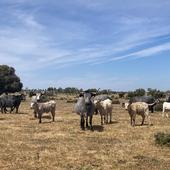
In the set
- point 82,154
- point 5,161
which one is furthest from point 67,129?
point 5,161

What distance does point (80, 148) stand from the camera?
16.2 metres

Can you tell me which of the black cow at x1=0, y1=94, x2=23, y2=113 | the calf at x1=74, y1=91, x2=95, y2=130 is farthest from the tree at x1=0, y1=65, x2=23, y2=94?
the calf at x1=74, y1=91, x2=95, y2=130

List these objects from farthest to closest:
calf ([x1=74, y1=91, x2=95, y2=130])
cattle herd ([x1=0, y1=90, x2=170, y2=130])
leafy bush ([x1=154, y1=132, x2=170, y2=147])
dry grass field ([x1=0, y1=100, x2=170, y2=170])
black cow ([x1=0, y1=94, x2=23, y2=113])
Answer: black cow ([x1=0, y1=94, x2=23, y2=113]) → cattle herd ([x1=0, y1=90, x2=170, y2=130]) → calf ([x1=74, y1=91, x2=95, y2=130]) → leafy bush ([x1=154, y1=132, x2=170, y2=147]) → dry grass field ([x1=0, y1=100, x2=170, y2=170])

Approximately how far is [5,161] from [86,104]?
8.81 meters

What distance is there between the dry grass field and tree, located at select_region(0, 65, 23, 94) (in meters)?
51.3

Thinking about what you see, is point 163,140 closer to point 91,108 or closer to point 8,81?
point 91,108

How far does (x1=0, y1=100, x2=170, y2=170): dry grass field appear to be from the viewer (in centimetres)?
1337

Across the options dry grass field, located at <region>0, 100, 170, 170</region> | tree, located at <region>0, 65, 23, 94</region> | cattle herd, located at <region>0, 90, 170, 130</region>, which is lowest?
dry grass field, located at <region>0, 100, 170, 170</region>

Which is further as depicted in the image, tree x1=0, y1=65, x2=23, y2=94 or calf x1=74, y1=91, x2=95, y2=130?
tree x1=0, y1=65, x2=23, y2=94

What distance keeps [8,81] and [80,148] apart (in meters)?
59.2

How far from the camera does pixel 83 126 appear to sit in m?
22.0

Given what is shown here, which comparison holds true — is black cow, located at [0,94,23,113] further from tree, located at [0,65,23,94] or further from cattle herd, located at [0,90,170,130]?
tree, located at [0,65,23,94]

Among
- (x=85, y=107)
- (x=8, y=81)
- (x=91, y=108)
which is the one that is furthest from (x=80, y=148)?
(x=8, y=81)

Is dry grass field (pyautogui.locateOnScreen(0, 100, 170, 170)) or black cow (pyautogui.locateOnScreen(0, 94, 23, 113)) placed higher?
black cow (pyautogui.locateOnScreen(0, 94, 23, 113))
